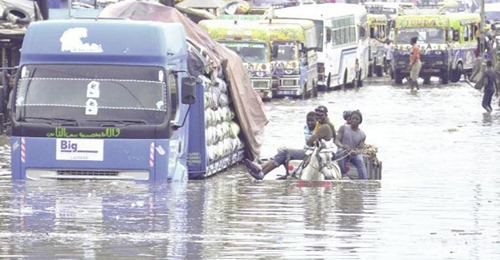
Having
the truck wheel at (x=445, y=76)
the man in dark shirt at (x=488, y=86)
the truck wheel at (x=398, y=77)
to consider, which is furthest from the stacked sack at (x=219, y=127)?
the truck wheel at (x=445, y=76)

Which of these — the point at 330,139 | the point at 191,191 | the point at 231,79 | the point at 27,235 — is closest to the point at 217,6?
the point at 231,79

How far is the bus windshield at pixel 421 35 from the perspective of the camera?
56312mm

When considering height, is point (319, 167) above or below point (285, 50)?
above

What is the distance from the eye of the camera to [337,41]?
53.3 m

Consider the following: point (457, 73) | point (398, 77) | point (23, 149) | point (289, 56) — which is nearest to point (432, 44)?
point (398, 77)

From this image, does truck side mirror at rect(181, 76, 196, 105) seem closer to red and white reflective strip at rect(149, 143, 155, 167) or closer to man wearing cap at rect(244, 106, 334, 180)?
red and white reflective strip at rect(149, 143, 155, 167)

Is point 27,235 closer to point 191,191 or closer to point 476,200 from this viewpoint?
point 191,191

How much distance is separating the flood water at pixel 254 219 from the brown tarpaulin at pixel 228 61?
1980 millimetres

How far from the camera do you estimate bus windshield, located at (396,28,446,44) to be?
56312 mm

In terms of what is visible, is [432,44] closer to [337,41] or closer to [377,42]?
[337,41]

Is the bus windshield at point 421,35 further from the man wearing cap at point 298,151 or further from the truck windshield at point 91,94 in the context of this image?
the truck windshield at point 91,94

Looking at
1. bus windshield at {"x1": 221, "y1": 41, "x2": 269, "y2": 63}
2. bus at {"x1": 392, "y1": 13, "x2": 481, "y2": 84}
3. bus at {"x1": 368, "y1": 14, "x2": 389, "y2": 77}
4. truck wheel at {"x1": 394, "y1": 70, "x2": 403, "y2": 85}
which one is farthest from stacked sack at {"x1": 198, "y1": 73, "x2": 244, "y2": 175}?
bus at {"x1": 368, "y1": 14, "x2": 389, "y2": 77}

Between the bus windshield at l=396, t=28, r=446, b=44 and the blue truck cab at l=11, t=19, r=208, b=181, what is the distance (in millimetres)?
37740

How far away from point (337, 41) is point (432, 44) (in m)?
4.74
